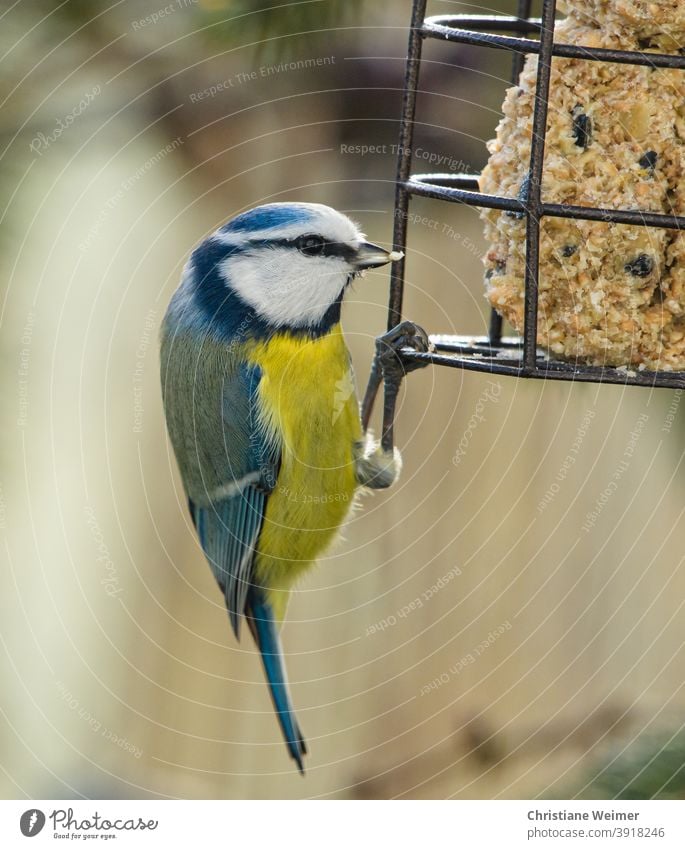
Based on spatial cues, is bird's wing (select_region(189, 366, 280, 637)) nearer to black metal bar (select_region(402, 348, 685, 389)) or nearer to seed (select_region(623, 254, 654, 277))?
black metal bar (select_region(402, 348, 685, 389))

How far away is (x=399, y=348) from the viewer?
121 centimetres

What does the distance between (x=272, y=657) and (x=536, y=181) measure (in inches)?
30.6

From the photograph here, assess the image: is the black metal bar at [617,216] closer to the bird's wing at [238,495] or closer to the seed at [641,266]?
the seed at [641,266]

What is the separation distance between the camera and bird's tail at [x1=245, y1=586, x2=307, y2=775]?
1.45 meters

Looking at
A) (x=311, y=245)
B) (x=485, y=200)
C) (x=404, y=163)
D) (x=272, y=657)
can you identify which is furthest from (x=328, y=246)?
(x=272, y=657)

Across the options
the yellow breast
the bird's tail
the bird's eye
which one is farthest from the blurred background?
the bird's eye

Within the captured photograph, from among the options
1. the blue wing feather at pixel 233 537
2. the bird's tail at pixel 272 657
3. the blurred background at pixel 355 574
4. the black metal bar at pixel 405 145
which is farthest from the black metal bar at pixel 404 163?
the blurred background at pixel 355 574

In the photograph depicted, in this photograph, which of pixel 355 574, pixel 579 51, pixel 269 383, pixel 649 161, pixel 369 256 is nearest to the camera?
pixel 579 51

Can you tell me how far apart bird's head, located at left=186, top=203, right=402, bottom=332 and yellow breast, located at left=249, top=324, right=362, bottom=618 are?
0.12ft

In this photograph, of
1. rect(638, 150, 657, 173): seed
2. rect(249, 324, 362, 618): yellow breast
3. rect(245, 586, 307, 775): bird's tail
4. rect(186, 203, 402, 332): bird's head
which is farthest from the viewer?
rect(245, 586, 307, 775): bird's tail

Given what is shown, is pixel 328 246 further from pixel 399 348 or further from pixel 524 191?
pixel 524 191

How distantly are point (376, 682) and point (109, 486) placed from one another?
2.24ft

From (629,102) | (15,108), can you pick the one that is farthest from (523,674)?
(15,108)
